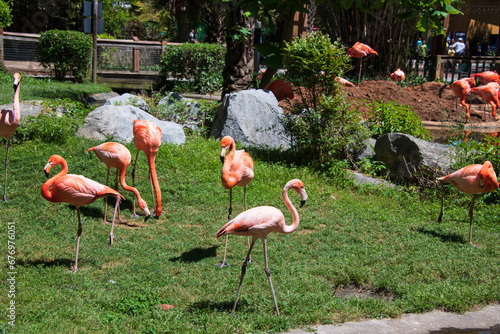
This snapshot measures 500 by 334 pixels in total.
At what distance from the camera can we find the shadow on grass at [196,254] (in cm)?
512

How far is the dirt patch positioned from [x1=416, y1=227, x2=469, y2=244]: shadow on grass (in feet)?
17.3

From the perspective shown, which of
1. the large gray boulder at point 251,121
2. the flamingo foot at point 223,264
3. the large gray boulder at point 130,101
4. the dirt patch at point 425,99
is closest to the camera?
the flamingo foot at point 223,264

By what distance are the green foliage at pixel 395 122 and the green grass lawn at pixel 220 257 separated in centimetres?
179

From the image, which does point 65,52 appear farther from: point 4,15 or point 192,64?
point 192,64

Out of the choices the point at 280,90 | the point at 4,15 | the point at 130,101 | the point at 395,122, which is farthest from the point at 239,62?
the point at 4,15

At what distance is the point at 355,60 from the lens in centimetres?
1708

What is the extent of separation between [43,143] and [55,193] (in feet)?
12.0

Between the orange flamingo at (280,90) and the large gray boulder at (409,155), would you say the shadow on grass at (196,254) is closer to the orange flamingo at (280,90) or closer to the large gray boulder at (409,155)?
the large gray boulder at (409,155)

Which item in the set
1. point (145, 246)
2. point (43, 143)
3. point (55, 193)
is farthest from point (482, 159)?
point (43, 143)

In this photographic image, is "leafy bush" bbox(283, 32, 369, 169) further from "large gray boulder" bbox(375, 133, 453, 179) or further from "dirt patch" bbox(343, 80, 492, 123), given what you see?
"dirt patch" bbox(343, 80, 492, 123)

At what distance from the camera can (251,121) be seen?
935 cm

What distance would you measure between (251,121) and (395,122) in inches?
108

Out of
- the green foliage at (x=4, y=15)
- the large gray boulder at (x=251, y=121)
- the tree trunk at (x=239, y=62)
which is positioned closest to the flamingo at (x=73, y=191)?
the large gray boulder at (x=251, y=121)

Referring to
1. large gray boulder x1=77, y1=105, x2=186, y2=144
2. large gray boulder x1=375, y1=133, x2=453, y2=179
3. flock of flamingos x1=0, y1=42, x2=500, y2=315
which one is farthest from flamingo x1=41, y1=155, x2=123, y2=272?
large gray boulder x1=375, y1=133, x2=453, y2=179
